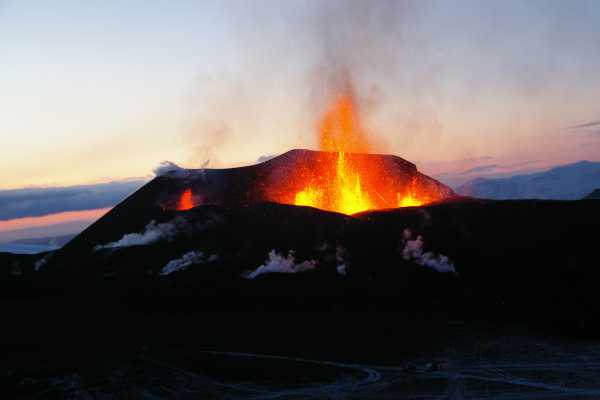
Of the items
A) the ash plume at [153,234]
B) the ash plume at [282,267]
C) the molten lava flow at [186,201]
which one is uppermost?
the molten lava flow at [186,201]

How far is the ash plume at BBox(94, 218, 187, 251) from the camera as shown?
94.4 m

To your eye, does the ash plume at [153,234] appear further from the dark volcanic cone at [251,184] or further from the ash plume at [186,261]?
the dark volcanic cone at [251,184]

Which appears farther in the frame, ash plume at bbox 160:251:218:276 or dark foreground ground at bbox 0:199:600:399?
ash plume at bbox 160:251:218:276

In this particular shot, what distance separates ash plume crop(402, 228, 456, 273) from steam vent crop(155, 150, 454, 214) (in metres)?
27.2

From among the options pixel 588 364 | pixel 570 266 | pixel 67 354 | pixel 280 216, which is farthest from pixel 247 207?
pixel 588 364

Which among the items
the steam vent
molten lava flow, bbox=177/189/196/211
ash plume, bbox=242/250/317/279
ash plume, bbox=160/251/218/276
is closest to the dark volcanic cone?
the steam vent

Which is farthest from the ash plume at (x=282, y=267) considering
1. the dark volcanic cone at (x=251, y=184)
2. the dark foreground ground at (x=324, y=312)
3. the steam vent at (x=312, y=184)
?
the dark volcanic cone at (x=251, y=184)

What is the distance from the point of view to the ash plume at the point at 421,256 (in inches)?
3125

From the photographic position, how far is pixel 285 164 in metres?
117

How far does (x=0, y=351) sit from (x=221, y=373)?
25.1m

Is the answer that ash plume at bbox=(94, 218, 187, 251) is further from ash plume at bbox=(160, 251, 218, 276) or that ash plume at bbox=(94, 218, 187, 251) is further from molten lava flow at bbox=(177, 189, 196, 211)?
molten lava flow at bbox=(177, 189, 196, 211)

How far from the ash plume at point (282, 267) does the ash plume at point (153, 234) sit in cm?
1746

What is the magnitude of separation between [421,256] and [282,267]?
1733 centimetres

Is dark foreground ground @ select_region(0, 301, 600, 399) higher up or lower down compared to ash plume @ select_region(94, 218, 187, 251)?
lower down
